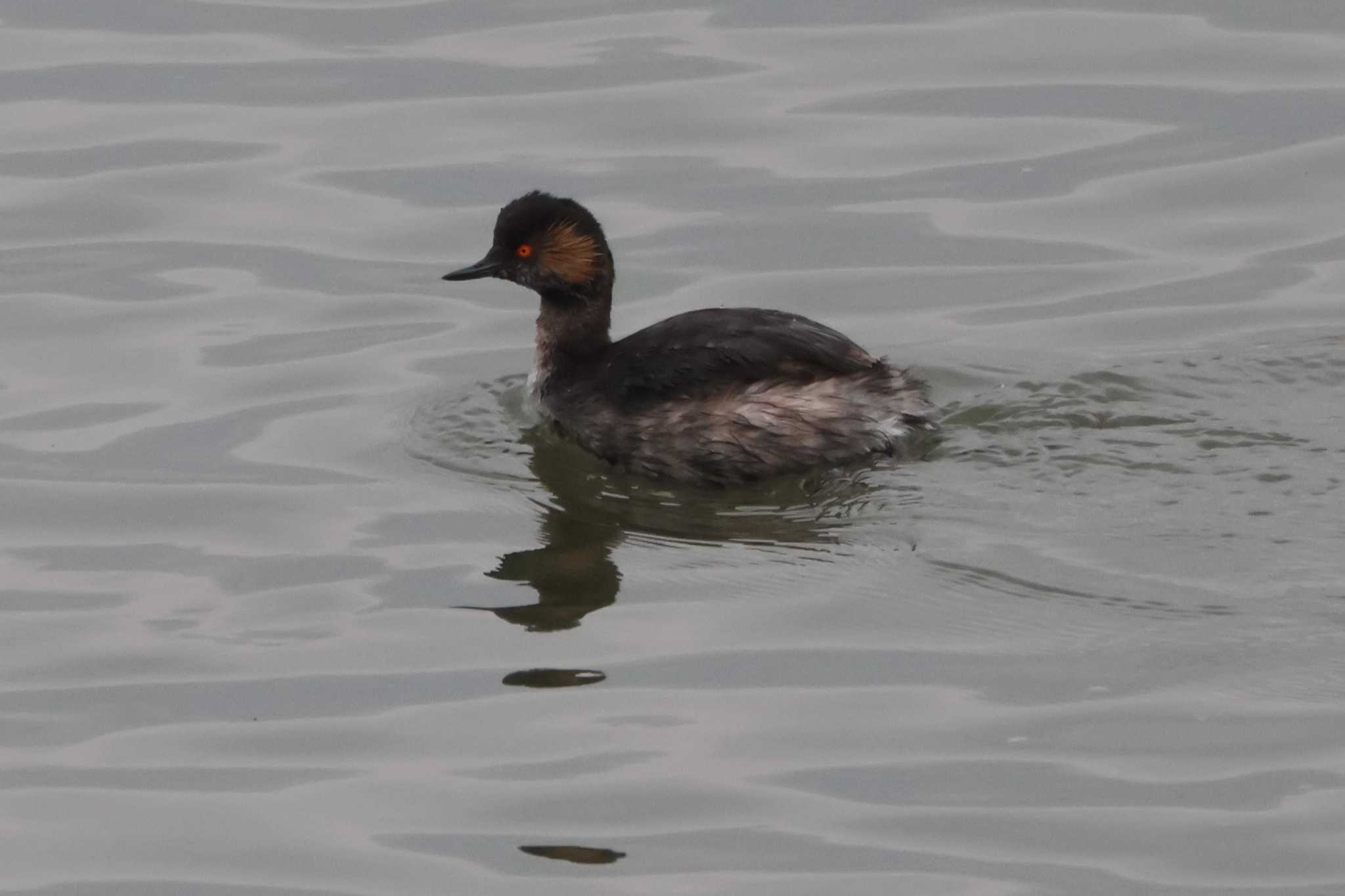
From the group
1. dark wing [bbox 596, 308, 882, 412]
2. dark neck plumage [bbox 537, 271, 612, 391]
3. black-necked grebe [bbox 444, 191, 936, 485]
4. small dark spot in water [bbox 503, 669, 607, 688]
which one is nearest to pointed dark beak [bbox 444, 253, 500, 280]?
dark neck plumage [bbox 537, 271, 612, 391]

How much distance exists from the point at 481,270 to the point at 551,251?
29cm

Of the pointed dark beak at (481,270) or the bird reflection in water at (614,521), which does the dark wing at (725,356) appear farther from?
the pointed dark beak at (481,270)

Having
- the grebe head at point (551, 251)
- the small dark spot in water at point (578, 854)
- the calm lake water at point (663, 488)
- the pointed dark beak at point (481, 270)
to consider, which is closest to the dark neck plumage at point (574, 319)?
the grebe head at point (551, 251)

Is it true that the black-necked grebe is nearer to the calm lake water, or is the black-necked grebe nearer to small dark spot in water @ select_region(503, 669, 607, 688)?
the calm lake water

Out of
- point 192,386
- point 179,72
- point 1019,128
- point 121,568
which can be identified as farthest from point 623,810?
point 179,72

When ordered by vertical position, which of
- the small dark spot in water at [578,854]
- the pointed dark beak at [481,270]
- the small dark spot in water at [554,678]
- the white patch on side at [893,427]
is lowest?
the small dark spot in water at [578,854]

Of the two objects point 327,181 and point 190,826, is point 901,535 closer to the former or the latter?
point 190,826

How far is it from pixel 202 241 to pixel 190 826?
5.63 m

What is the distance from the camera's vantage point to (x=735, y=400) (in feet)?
28.5

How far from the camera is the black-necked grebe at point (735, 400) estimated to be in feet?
28.3

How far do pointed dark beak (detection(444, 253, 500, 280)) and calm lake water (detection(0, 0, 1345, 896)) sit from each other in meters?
0.43

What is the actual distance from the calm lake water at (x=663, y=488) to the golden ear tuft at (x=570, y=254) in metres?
0.56

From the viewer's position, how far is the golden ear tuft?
9484 mm

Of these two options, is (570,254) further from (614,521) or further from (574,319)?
(614,521)
